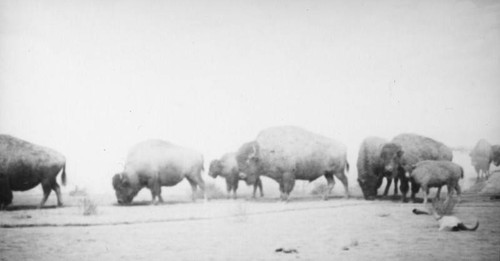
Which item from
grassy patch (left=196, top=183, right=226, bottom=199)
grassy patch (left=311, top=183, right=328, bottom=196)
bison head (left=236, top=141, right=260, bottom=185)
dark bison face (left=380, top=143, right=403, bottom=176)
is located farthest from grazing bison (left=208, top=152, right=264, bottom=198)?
dark bison face (left=380, top=143, right=403, bottom=176)

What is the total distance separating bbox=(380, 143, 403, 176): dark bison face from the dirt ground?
0.63m

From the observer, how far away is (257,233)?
491cm

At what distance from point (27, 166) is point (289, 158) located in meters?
3.92

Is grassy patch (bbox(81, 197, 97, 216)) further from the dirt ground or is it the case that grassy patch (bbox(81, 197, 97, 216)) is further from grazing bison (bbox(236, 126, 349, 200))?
grazing bison (bbox(236, 126, 349, 200))

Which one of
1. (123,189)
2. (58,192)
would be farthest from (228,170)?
(58,192)

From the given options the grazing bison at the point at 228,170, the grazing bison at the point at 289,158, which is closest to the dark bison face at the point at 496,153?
the grazing bison at the point at 289,158

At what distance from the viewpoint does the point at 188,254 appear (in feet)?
14.3

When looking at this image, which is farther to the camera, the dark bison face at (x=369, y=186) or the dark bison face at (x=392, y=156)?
the dark bison face at (x=369, y=186)

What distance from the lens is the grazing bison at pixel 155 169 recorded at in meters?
7.05

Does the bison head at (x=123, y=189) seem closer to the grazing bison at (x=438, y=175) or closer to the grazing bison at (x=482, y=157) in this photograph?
the grazing bison at (x=438, y=175)

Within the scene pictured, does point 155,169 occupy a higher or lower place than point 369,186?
higher

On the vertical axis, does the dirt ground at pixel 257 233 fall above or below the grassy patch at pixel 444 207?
below

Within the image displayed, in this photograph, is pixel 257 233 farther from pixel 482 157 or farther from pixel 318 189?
pixel 318 189

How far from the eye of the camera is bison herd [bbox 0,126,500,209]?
6.19m
